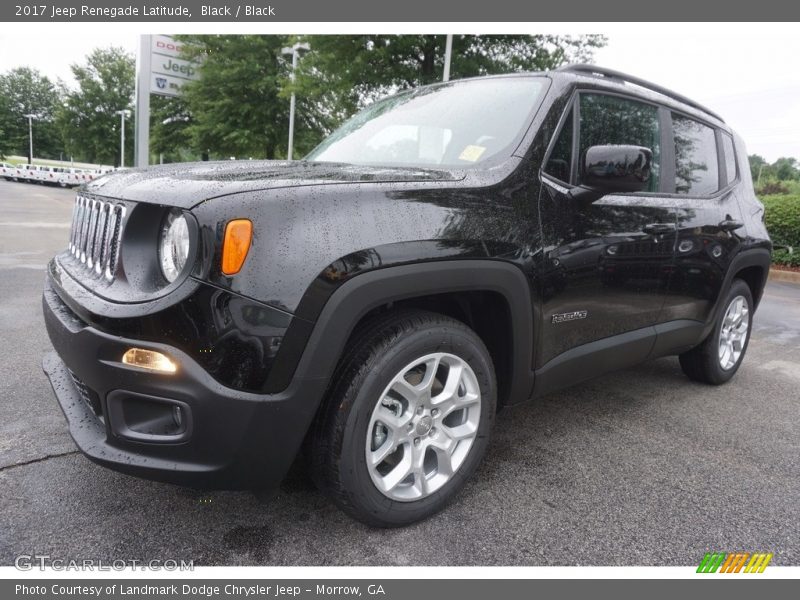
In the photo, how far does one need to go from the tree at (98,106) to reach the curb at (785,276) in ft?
178

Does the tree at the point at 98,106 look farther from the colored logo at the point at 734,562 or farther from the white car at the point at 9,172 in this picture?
the colored logo at the point at 734,562

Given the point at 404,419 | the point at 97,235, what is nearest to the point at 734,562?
the point at 404,419

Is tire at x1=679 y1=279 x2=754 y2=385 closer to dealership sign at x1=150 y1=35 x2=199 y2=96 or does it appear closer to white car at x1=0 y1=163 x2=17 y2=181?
dealership sign at x1=150 y1=35 x2=199 y2=96

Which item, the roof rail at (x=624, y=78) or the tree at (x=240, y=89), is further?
the tree at (x=240, y=89)

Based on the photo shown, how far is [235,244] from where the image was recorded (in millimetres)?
1609

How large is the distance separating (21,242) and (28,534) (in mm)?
8595

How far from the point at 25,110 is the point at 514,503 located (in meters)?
81.7

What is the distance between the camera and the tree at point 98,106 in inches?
1986

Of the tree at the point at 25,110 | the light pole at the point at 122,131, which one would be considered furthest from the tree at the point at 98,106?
the tree at the point at 25,110

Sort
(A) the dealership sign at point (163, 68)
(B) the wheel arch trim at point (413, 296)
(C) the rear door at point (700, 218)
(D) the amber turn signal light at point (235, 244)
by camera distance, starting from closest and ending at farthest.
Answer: (D) the amber turn signal light at point (235, 244) → (B) the wheel arch trim at point (413, 296) → (C) the rear door at point (700, 218) → (A) the dealership sign at point (163, 68)

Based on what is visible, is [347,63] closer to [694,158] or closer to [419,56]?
[419,56]

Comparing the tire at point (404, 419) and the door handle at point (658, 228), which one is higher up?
the door handle at point (658, 228)

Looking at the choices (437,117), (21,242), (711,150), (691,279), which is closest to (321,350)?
(437,117)

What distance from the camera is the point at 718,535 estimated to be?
217 cm
